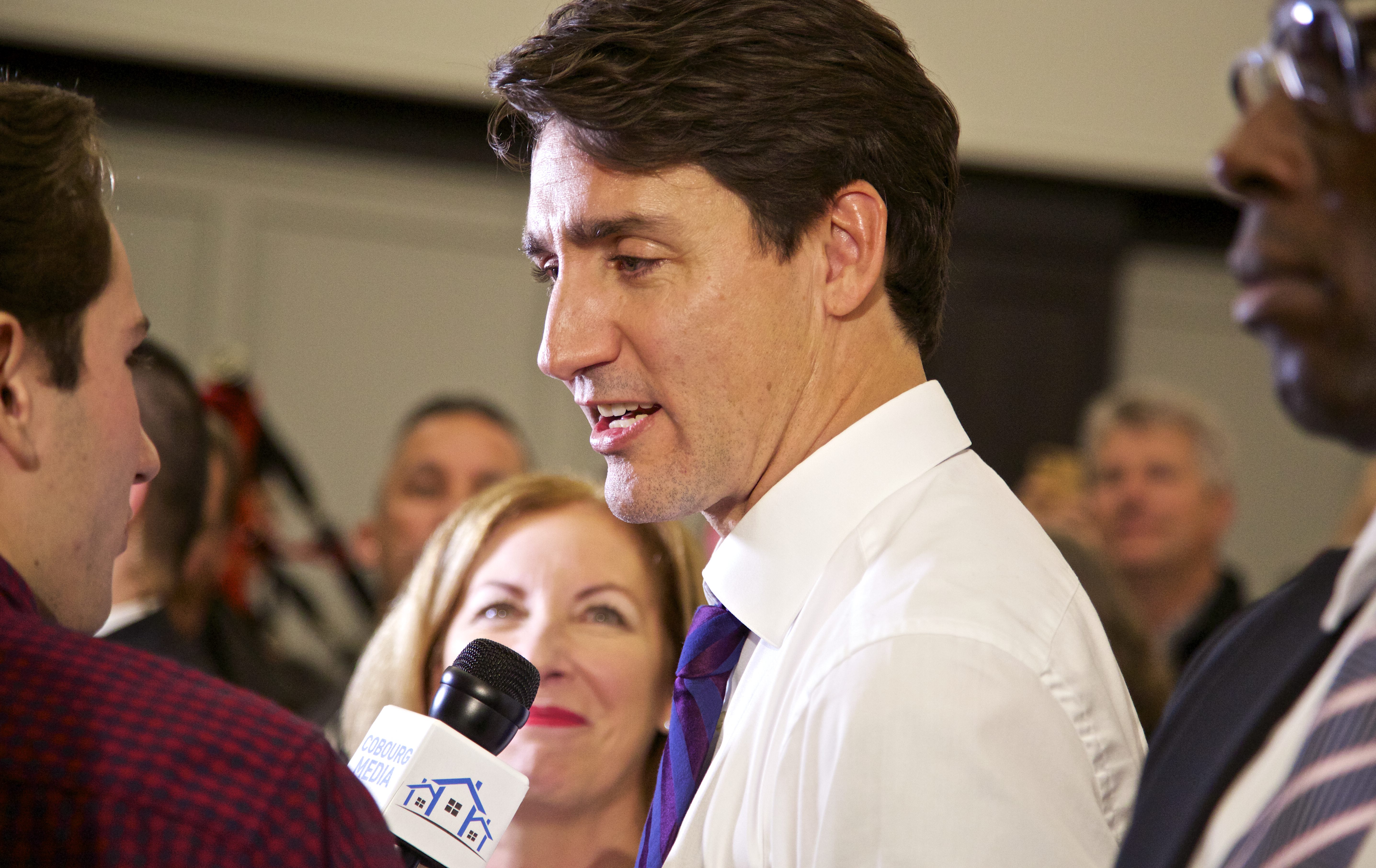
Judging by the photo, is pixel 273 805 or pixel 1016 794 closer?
pixel 273 805

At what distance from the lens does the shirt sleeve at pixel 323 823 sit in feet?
3.10

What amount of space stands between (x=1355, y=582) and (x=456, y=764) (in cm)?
82

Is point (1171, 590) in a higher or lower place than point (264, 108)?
lower

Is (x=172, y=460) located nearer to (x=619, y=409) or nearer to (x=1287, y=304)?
(x=619, y=409)

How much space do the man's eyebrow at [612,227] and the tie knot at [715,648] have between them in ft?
1.26

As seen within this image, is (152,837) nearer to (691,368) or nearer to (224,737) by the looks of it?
(224,737)

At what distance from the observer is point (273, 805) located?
951 mm

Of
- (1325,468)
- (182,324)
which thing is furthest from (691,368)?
(1325,468)

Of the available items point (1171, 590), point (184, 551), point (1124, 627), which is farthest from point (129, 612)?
point (1171, 590)

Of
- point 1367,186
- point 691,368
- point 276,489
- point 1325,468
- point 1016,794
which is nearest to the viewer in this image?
point 1367,186

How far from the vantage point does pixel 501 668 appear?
144 cm

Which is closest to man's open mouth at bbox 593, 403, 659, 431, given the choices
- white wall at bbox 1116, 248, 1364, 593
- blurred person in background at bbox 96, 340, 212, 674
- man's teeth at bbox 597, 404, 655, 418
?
man's teeth at bbox 597, 404, 655, 418

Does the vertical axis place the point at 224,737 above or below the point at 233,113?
above

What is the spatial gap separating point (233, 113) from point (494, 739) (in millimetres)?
4461
